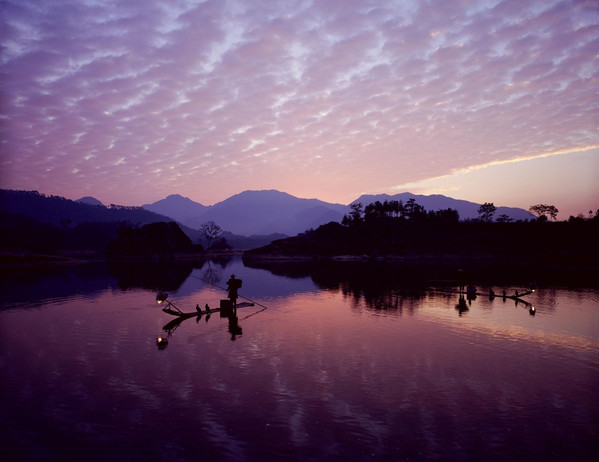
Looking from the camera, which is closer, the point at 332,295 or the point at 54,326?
the point at 54,326

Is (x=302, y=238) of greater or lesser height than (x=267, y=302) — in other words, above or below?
above

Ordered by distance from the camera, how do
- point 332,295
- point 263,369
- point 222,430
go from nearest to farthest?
point 222,430 → point 263,369 → point 332,295

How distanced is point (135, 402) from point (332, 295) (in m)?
33.3

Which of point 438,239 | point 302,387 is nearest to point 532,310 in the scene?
point 302,387

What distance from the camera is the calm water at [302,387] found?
11.8 metres

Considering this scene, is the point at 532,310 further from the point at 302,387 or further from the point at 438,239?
the point at 438,239

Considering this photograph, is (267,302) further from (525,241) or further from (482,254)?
(525,241)

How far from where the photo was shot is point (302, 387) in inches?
648

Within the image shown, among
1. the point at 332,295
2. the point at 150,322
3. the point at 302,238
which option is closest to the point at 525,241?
the point at 302,238

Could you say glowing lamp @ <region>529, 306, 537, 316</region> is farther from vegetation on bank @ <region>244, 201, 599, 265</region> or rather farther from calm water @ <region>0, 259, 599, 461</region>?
vegetation on bank @ <region>244, 201, 599, 265</region>

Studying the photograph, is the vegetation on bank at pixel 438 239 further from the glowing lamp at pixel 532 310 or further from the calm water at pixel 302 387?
the calm water at pixel 302 387

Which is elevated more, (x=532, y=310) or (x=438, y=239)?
(x=438, y=239)

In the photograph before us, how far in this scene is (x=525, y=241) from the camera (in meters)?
136

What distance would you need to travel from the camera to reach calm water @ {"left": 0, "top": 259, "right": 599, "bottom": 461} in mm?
11797
